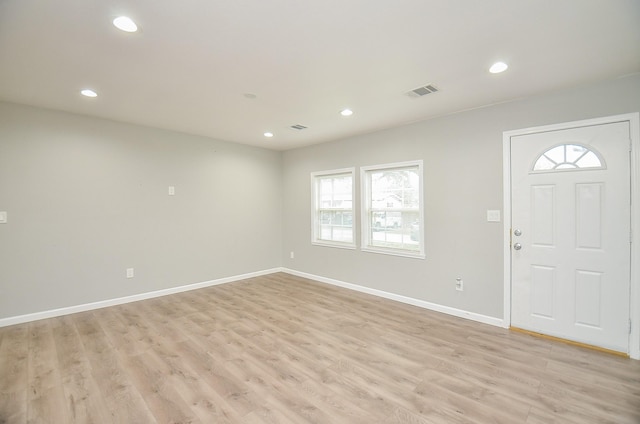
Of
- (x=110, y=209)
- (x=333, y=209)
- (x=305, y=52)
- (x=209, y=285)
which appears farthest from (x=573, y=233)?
(x=110, y=209)

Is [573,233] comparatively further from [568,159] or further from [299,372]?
[299,372]

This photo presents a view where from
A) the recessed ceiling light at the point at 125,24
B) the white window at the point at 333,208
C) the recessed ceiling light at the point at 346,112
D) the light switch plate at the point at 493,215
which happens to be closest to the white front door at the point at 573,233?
the light switch plate at the point at 493,215

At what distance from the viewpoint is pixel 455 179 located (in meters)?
3.63

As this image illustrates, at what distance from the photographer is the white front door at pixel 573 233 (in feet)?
8.64

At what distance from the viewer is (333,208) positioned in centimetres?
529

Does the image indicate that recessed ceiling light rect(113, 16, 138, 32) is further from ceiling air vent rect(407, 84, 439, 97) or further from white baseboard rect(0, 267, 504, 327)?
white baseboard rect(0, 267, 504, 327)

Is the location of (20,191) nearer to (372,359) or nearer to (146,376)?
(146,376)

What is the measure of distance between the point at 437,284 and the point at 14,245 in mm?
5298

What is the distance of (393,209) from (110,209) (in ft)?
13.6

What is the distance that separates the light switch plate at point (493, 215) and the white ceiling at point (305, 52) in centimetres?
128

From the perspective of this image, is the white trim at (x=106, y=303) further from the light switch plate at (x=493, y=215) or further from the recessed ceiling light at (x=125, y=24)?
the light switch plate at (x=493, y=215)

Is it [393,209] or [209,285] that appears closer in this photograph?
[393,209]

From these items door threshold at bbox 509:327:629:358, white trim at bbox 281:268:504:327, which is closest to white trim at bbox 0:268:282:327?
white trim at bbox 281:268:504:327

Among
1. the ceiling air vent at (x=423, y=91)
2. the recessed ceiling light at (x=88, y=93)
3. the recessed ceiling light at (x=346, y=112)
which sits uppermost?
the recessed ceiling light at (x=88, y=93)
